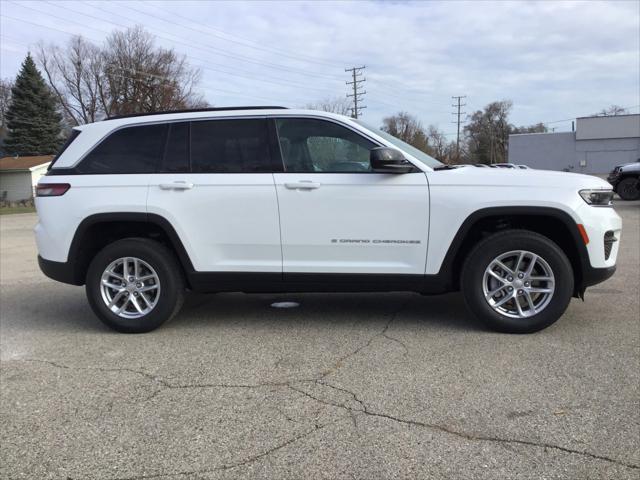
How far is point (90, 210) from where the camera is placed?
4770 mm

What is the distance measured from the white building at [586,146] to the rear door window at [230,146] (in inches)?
2220

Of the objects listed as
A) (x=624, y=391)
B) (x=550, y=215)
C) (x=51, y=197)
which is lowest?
(x=624, y=391)

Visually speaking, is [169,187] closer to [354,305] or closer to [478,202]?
[354,305]

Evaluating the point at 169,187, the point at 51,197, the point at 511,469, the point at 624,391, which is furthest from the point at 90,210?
the point at 624,391

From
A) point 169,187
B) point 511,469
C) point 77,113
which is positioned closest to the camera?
point 511,469

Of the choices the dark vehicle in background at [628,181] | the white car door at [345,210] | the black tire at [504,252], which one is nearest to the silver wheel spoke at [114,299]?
the white car door at [345,210]

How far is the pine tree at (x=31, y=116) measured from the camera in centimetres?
5772

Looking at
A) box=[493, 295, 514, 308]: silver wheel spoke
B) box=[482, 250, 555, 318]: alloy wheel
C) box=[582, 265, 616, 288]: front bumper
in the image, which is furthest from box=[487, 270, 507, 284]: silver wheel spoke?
box=[582, 265, 616, 288]: front bumper

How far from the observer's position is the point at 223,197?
15.4 feet

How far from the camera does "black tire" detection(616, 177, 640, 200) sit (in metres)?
20.1

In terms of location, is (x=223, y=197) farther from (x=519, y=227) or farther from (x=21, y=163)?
(x=21, y=163)

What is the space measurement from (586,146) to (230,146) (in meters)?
60.5

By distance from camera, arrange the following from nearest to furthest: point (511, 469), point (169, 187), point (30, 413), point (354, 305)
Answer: point (511, 469), point (30, 413), point (169, 187), point (354, 305)

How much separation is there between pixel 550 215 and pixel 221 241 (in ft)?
9.10
